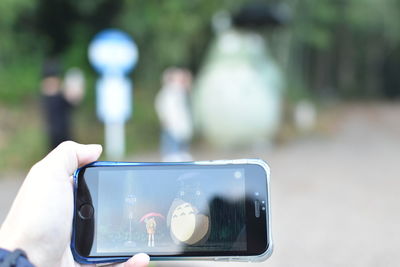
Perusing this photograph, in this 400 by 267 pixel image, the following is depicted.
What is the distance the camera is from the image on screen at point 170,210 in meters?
2.15

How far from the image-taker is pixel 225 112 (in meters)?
9.73

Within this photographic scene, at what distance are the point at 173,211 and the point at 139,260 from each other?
Result: 10.3 inches

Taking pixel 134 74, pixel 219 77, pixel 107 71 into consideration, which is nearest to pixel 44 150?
pixel 107 71

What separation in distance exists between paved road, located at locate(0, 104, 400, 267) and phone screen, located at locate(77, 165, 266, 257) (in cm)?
193

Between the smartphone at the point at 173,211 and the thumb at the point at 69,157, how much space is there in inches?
1.6

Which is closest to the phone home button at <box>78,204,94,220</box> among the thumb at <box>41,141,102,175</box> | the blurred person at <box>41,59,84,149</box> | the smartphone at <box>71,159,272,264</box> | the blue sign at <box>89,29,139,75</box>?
the smartphone at <box>71,159,272,264</box>

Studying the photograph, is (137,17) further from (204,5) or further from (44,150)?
(44,150)

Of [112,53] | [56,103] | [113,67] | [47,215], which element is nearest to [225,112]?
[113,67]

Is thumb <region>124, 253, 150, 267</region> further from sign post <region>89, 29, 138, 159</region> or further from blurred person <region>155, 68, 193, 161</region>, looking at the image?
sign post <region>89, 29, 138, 159</region>

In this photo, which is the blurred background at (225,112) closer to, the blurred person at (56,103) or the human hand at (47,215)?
the blurred person at (56,103)

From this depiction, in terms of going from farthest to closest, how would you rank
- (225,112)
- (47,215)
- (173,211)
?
(225,112) → (173,211) → (47,215)

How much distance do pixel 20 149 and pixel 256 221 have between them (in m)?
7.75

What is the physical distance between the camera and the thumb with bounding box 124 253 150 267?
2086 millimetres

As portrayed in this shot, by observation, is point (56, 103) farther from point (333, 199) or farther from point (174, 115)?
point (333, 199)
